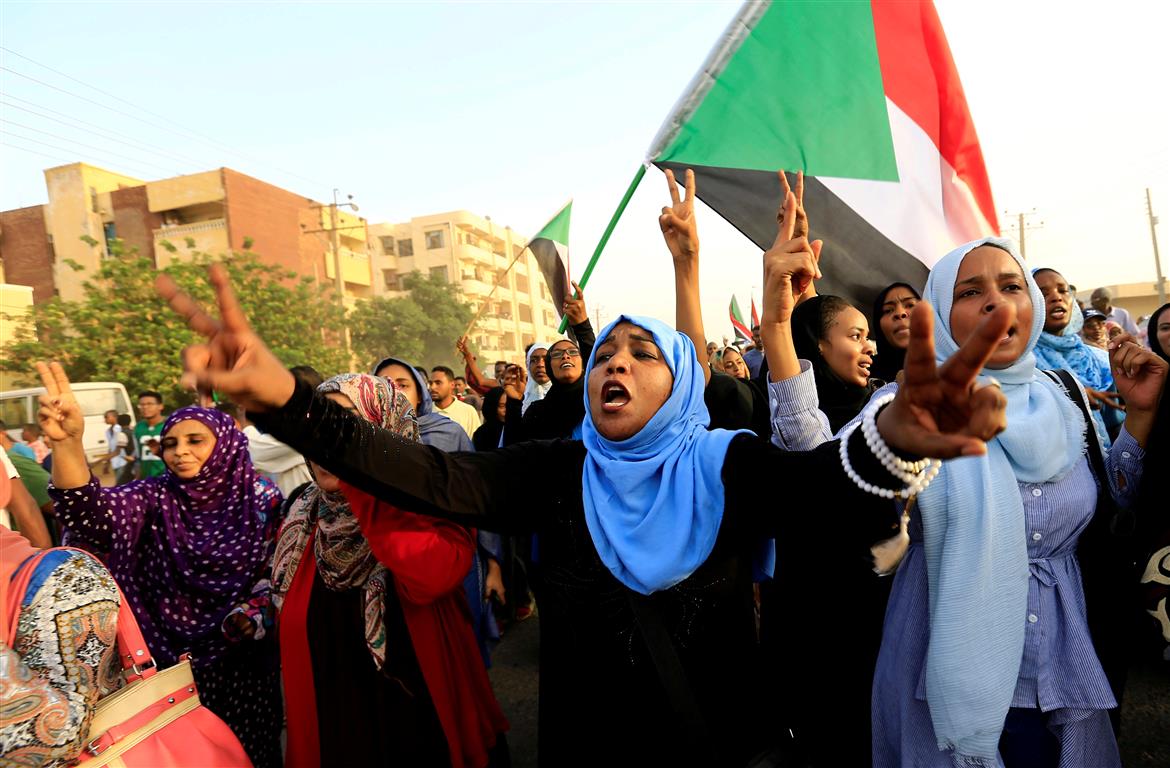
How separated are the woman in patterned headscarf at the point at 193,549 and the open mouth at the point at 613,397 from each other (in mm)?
1609

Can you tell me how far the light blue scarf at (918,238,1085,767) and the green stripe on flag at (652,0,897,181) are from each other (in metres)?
1.81

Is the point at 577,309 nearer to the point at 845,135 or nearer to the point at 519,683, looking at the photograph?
the point at 845,135

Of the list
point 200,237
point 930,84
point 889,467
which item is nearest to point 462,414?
point 930,84

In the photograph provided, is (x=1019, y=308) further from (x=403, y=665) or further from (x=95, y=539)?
(x=95, y=539)

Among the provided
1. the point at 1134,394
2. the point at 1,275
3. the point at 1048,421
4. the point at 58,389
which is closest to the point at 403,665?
the point at 58,389

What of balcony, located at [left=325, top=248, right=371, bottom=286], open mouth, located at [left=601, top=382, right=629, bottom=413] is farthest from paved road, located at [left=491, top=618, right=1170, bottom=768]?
balcony, located at [left=325, top=248, right=371, bottom=286]

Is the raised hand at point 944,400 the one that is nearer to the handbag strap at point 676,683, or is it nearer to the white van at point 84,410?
the handbag strap at point 676,683

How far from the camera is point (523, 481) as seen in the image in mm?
1705

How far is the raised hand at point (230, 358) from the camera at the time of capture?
1.24 metres

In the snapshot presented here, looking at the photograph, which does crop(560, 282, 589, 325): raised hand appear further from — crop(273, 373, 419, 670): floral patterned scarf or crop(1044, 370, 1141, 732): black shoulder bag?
crop(1044, 370, 1141, 732): black shoulder bag

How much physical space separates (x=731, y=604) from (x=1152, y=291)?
42.8 m

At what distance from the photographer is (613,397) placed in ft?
5.62

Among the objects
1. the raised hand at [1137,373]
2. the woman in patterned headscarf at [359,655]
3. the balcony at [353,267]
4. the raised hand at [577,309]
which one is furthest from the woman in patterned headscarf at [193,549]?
the balcony at [353,267]

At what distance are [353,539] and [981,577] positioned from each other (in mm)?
1734
